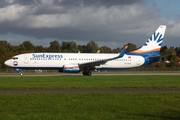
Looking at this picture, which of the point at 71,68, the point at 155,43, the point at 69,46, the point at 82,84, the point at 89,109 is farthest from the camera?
the point at 69,46

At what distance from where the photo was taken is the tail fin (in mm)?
56219

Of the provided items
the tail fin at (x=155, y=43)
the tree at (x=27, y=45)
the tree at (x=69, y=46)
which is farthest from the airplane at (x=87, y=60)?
the tree at (x=69, y=46)

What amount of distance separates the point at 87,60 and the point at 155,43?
13.7 m

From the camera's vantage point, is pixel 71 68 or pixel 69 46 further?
pixel 69 46

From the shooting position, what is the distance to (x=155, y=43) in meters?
56.8

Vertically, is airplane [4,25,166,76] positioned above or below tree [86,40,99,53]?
below

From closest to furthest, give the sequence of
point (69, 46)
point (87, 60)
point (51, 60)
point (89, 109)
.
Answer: point (89, 109) → point (51, 60) → point (87, 60) → point (69, 46)

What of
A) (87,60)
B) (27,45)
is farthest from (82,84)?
(27,45)

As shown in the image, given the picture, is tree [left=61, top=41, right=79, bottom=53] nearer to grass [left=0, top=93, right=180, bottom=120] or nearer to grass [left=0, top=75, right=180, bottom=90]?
grass [left=0, top=75, right=180, bottom=90]

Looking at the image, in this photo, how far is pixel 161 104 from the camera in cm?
1473

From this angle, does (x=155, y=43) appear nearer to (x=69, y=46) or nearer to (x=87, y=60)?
(x=87, y=60)

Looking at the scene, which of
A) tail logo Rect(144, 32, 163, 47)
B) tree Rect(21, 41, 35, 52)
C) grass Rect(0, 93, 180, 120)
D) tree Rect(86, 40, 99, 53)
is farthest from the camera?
tree Rect(86, 40, 99, 53)

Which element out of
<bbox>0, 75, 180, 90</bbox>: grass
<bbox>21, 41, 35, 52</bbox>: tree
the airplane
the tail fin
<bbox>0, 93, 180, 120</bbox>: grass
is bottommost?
<bbox>0, 93, 180, 120</bbox>: grass

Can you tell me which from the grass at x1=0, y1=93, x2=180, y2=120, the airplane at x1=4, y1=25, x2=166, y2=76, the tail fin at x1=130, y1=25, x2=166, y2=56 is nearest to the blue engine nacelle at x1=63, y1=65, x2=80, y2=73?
the airplane at x1=4, y1=25, x2=166, y2=76
